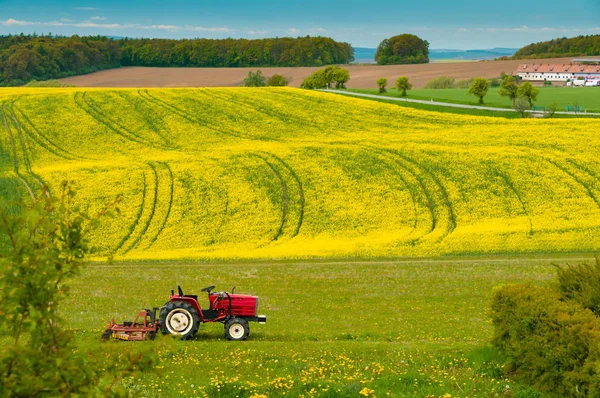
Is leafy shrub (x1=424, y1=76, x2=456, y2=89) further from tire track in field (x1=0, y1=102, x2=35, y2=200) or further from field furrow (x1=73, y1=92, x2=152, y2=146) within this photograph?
tire track in field (x1=0, y1=102, x2=35, y2=200)

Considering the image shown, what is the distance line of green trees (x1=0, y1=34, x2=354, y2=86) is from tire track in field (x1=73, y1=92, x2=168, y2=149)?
65.9 meters

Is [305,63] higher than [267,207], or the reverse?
[305,63]

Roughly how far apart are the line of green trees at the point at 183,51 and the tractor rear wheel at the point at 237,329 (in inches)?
5083

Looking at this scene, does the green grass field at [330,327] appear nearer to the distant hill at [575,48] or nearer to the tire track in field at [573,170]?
the tire track in field at [573,170]

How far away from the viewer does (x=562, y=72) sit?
143750 mm

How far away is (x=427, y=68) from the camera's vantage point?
15188cm

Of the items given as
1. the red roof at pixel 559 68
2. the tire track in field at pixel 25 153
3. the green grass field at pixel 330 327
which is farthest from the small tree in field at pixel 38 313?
the red roof at pixel 559 68

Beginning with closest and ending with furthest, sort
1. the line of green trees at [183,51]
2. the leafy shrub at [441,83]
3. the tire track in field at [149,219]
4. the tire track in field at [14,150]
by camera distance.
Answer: the tire track in field at [149,219] → the tire track in field at [14,150] → the leafy shrub at [441,83] → the line of green trees at [183,51]

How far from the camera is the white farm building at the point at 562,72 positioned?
13862 centimetres

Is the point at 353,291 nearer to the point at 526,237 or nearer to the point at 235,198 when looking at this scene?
the point at 526,237

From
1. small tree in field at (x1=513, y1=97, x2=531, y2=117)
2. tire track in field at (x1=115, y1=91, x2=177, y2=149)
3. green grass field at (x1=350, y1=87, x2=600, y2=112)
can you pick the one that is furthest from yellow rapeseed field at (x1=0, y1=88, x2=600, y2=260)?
green grass field at (x1=350, y1=87, x2=600, y2=112)

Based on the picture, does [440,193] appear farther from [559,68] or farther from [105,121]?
[559,68]

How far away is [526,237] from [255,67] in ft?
429

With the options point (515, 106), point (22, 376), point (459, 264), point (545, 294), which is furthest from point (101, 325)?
point (515, 106)
